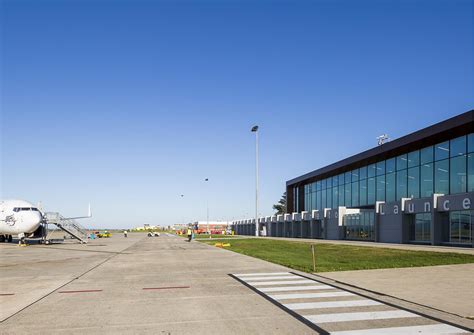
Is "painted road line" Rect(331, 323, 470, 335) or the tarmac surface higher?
"painted road line" Rect(331, 323, 470, 335)

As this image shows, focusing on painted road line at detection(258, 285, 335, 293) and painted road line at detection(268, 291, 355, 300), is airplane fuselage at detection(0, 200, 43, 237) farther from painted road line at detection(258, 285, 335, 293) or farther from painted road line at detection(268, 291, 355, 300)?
painted road line at detection(268, 291, 355, 300)

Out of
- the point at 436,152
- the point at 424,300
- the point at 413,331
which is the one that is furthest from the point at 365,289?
the point at 436,152

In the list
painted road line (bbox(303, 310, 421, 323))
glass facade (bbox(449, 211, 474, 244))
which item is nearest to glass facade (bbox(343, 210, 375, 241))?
glass facade (bbox(449, 211, 474, 244))

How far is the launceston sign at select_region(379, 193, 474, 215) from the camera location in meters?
32.3

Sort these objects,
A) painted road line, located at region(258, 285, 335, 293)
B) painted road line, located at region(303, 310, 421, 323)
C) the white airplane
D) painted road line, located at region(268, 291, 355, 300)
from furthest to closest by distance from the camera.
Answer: the white airplane, painted road line, located at region(258, 285, 335, 293), painted road line, located at region(268, 291, 355, 300), painted road line, located at region(303, 310, 421, 323)

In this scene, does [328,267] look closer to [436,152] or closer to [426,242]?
[426,242]

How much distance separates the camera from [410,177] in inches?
1800

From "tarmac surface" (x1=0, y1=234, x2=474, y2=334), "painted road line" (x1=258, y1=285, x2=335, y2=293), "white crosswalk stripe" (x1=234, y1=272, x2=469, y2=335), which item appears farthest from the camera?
"painted road line" (x1=258, y1=285, x2=335, y2=293)

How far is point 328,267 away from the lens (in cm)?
1841

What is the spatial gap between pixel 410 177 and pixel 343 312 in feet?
129

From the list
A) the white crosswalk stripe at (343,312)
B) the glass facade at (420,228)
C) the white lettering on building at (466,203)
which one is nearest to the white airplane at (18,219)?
the glass facade at (420,228)

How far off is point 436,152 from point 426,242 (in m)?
9.18

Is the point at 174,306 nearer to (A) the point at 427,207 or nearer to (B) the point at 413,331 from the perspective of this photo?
(B) the point at 413,331

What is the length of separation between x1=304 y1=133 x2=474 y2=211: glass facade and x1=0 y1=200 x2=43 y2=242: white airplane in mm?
36550
